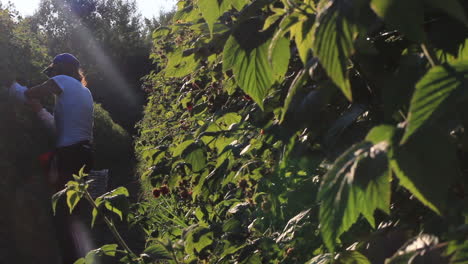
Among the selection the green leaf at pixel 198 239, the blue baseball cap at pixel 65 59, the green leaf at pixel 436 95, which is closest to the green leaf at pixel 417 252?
the green leaf at pixel 436 95

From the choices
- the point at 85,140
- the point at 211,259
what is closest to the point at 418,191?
the point at 211,259

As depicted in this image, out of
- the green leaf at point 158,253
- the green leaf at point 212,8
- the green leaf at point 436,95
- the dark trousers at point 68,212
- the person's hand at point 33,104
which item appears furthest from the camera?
the person's hand at point 33,104

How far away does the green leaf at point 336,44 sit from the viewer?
712 mm

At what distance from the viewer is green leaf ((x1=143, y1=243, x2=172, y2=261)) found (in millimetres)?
1920

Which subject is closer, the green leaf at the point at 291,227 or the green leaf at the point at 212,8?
the green leaf at the point at 212,8

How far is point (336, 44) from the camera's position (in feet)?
2.35

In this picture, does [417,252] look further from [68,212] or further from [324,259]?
[68,212]

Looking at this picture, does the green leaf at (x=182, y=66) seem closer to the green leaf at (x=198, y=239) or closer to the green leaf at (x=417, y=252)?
the green leaf at (x=198, y=239)

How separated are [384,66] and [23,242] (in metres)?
6.93

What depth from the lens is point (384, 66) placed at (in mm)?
1181

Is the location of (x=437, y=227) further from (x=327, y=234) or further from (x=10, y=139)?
(x=10, y=139)

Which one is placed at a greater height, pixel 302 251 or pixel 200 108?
pixel 200 108

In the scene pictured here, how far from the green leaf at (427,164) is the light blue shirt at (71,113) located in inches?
220

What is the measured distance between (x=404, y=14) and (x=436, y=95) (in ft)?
0.30
